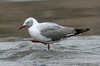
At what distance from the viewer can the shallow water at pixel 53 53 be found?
8.57 meters

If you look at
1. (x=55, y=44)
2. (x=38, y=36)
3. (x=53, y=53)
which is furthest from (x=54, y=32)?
(x=55, y=44)

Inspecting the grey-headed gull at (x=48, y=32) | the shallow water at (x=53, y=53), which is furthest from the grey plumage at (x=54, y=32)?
the shallow water at (x=53, y=53)

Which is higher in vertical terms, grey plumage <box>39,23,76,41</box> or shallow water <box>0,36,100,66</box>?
grey plumage <box>39,23,76,41</box>

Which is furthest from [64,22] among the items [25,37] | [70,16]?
[25,37]

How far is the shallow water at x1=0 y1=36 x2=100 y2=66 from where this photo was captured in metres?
8.57

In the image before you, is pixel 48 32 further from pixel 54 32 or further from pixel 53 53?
pixel 53 53

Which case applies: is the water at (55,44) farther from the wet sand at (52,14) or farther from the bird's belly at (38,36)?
the bird's belly at (38,36)

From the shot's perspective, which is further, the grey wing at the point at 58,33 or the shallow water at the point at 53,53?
the grey wing at the point at 58,33

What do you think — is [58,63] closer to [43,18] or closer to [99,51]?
[99,51]

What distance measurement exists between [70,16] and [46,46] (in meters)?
5.18

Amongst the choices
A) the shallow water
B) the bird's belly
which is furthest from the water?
the bird's belly

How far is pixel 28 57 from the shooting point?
9211mm

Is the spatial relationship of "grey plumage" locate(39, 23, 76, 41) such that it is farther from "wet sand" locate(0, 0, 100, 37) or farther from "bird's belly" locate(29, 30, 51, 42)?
"wet sand" locate(0, 0, 100, 37)

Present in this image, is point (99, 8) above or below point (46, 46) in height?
above
